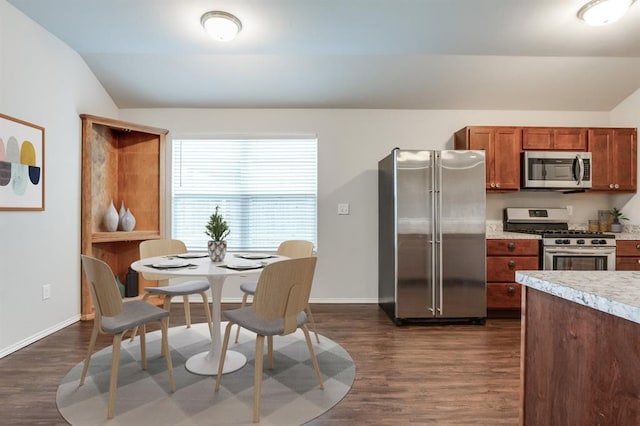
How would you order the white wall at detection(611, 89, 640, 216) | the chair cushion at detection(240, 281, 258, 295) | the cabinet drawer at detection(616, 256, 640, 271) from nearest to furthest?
the chair cushion at detection(240, 281, 258, 295) → the cabinet drawer at detection(616, 256, 640, 271) → the white wall at detection(611, 89, 640, 216)

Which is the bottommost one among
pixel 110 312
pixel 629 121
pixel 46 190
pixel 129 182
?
pixel 110 312

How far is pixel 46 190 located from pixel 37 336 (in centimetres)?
121

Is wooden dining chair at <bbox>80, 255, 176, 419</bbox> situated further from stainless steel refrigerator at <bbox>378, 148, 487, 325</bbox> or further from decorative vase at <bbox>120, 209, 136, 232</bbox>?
stainless steel refrigerator at <bbox>378, 148, 487, 325</bbox>

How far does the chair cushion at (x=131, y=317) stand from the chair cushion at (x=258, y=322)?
0.43m

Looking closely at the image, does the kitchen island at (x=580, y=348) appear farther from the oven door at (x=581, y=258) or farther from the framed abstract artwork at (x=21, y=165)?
the framed abstract artwork at (x=21, y=165)

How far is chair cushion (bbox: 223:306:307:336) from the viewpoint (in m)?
1.79

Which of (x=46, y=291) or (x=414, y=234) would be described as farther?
(x=414, y=234)

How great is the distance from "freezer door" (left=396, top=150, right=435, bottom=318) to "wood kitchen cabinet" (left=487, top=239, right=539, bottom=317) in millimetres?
655

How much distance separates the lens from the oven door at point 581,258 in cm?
324

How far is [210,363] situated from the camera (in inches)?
87.8

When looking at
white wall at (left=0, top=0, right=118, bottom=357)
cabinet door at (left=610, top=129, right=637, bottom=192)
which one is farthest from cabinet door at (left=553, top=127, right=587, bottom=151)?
white wall at (left=0, top=0, right=118, bottom=357)

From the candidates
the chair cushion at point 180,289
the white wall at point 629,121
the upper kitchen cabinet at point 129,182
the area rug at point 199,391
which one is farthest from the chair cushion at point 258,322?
the white wall at point 629,121

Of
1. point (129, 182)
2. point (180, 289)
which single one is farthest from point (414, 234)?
point (129, 182)

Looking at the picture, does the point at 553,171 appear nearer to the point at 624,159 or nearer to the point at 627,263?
the point at 624,159
